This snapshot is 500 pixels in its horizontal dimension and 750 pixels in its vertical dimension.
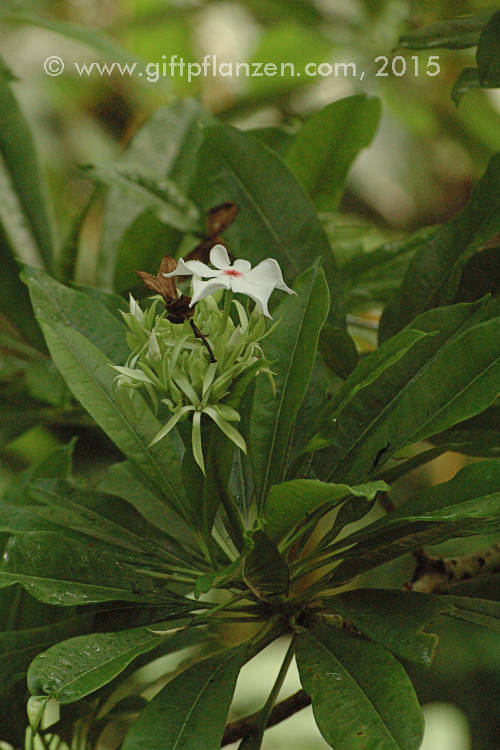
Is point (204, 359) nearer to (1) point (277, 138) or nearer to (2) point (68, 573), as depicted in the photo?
(2) point (68, 573)

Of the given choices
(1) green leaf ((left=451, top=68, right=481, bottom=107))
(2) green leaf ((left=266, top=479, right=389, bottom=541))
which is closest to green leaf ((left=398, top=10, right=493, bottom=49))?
(1) green leaf ((left=451, top=68, right=481, bottom=107))

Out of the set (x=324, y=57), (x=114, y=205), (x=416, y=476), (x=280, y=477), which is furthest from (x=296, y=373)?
(x=324, y=57)

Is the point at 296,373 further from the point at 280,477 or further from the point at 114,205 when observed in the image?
the point at 114,205

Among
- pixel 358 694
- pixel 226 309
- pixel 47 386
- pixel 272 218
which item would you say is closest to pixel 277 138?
pixel 272 218

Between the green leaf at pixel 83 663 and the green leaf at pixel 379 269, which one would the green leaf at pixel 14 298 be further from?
the green leaf at pixel 83 663

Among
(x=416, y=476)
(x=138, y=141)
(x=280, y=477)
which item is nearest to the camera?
(x=280, y=477)

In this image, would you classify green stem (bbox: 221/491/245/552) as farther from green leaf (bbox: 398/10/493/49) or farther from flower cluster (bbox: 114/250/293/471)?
green leaf (bbox: 398/10/493/49)

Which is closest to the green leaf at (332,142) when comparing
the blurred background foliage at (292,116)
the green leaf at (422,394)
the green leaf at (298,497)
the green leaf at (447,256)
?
the blurred background foliage at (292,116)
